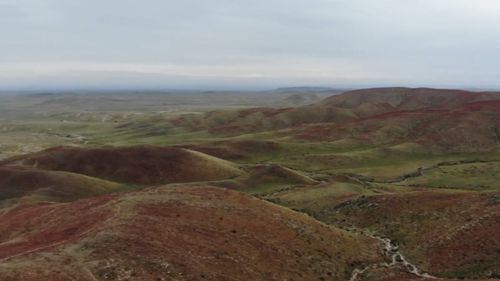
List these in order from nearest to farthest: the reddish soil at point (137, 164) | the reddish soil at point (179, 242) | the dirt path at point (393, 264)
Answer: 1. the reddish soil at point (179, 242)
2. the dirt path at point (393, 264)
3. the reddish soil at point (137, 164)

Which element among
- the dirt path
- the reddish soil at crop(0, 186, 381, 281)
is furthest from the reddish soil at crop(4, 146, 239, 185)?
the dirt path

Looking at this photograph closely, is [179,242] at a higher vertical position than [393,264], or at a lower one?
higher

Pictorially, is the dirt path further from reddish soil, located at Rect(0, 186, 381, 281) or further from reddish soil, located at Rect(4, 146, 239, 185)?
reddish soil, located at Rect(4, 146, 239, 185)

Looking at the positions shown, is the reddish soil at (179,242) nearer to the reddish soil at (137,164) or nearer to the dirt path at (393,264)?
the dirt path at (393,264)

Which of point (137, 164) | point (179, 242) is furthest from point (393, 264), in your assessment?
point (137, 164)

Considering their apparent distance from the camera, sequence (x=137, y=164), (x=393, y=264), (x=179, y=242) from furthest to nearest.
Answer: (x=137, y=164) < (x=393, y=264) < (x=179, y=242)

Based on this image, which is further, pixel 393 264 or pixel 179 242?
pixel 393 264

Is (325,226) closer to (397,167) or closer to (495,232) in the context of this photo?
(495,232)

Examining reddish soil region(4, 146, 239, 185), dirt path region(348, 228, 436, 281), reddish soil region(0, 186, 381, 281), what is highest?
reddish soil region(0, 186, 381, 281)

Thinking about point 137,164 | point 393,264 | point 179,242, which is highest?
point 179,242

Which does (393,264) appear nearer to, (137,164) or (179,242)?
(179,242)

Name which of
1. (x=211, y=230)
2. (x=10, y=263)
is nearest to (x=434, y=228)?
(x=211, y=230)

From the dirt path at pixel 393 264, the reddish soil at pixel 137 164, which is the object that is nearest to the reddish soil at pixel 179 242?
the dirt path at pixel 393 264
